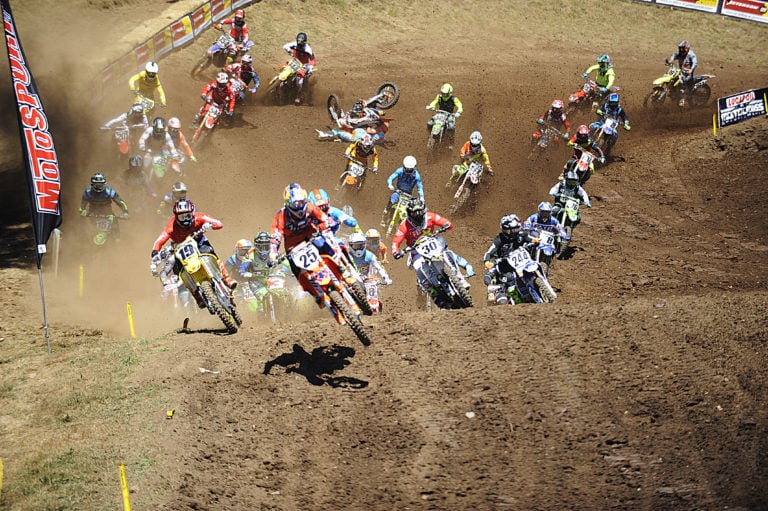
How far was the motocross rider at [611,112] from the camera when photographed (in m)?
26.4

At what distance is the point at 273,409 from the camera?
37.7ft

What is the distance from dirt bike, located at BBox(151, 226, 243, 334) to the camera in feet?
46.3

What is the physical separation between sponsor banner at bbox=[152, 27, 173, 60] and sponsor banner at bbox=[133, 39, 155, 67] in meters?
0.19

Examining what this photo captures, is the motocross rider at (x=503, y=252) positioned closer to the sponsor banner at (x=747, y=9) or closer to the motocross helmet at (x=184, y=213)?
the motocross helmet at (x=184, y=213)

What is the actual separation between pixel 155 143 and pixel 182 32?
29.3 ft

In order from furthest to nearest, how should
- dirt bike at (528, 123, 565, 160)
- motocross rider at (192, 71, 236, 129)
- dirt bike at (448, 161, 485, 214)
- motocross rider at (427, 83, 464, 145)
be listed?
dirt bike at (528, 123, 565, 160) < motocross rider at (427, 83, 464, 145) < motocross rider at (192, 71, 236, 129) < dirt bike at (448, 161, 485, 214)

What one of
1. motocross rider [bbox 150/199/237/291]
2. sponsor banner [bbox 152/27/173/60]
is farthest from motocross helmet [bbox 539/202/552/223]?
sponsor banner [bbox 152/27/173/60]

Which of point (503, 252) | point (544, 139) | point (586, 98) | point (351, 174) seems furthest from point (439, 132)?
point (503, 252)

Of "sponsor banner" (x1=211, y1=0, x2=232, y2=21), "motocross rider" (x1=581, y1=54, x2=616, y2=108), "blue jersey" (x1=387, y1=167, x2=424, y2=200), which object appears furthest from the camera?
"sponsor banner" (x1=211, y1=0, x2=232, y2=21)

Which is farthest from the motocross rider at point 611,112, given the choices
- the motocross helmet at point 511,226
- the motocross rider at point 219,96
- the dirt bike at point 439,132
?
the motocross helmet at point 511,226

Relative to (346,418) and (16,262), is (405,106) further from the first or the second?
(346,418)

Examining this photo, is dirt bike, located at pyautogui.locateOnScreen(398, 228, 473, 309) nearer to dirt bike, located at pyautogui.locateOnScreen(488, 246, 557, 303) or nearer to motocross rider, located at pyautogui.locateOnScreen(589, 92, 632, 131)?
dirt bike, located at pyautogui.locateOnScreen(488, 246, 557, 303)

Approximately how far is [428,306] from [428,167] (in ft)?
32.4

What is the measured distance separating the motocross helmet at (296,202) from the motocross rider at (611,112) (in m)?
16.3
